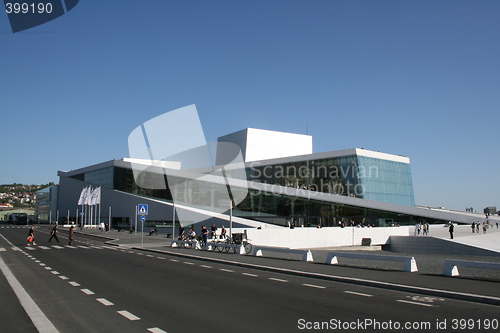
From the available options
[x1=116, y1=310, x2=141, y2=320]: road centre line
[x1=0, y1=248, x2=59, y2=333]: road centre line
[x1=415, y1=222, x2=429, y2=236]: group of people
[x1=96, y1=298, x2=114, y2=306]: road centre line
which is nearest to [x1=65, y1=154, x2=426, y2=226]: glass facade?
[x1=415, y1=222, x2=429, y2=236]: group of people

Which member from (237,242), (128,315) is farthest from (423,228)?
(128,315)

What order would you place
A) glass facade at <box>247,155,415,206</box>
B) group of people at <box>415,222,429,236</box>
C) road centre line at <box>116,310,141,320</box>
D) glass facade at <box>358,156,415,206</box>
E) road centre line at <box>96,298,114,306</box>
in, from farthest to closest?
1. glass facade at <box>358,156,415,206</box>
2. glass facade at <box>247,155,415,206</box>
3. group of people at <box>415,222,429,236</box>
4. road centre line at <box>96,298,114,306</box>
5. road centre line at <box>116,310,141,320</box>

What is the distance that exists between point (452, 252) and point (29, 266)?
30.2 metres

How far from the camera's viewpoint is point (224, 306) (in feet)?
29.7

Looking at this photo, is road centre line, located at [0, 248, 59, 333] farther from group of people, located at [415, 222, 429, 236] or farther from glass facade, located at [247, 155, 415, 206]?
glass facade, located at [247, 155, 415, 206]

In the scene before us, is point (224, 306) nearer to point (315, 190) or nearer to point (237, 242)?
point (237, 242)

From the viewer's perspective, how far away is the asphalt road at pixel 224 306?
7.40 meters

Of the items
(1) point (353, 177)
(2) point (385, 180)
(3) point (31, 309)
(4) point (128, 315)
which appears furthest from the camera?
(2) point (385, 180)

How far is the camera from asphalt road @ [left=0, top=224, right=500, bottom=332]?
24.3ft

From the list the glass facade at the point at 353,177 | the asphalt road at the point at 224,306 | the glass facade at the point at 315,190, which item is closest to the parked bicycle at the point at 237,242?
the asphalt road at the point at 224,306

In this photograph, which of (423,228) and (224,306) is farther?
(423,228)

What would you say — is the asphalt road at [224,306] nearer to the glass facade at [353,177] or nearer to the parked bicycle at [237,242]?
the parked bicycle at [237,242]

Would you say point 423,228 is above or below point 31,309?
above

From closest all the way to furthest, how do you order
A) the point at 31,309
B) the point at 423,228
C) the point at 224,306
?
the point at 31,309 → the point at 224,306 → the point at 423,228
